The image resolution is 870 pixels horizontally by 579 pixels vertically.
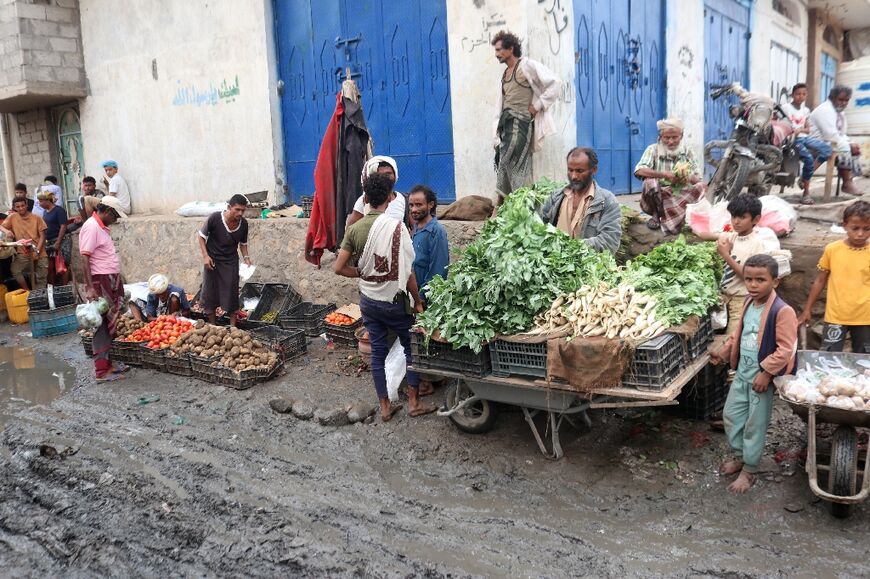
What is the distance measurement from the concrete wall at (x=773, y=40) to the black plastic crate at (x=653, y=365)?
38.4 feet

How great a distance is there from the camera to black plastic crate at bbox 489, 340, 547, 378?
13.9 feet

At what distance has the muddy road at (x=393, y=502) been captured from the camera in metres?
3.52

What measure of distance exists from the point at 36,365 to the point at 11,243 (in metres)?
3.50

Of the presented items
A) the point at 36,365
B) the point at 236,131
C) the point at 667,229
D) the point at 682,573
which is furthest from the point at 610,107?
the point at 36,365

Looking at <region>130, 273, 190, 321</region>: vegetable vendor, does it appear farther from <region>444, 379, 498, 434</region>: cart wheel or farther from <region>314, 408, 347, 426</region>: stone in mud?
<region>444, 379, 498, 434</region>: cart wheel

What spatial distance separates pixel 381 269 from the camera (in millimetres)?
5105

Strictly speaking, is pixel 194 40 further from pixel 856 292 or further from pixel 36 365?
pixel 856 292

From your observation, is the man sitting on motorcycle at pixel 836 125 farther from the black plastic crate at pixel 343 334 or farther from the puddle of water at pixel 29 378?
the puddle of water at pixel 29 378

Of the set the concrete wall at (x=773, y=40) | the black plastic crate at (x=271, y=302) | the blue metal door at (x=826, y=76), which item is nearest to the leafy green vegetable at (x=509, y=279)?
the black plastic crate at (x=271, y=302)

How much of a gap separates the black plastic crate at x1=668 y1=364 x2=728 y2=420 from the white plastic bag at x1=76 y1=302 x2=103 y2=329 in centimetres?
576

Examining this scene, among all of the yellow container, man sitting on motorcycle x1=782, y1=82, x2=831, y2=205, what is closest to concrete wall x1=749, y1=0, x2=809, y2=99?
man sitting on motorcycle x1=782, y1=82, x2=831, y2=205

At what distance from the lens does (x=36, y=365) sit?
26.5 ft

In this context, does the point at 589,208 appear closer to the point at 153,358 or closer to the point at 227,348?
the point at 227,348

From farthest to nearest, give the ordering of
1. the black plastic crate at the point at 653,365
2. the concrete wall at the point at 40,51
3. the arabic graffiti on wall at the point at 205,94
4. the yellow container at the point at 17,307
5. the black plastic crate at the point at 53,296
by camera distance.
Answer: the concrete wall at the point at 40,51 < the arabic graffiti on wall at the point at 205,94 < the yellow container at the point at 17,307 < the black plastic crate at the point at 53,296 < the black plastic crate at the point at 653,365
